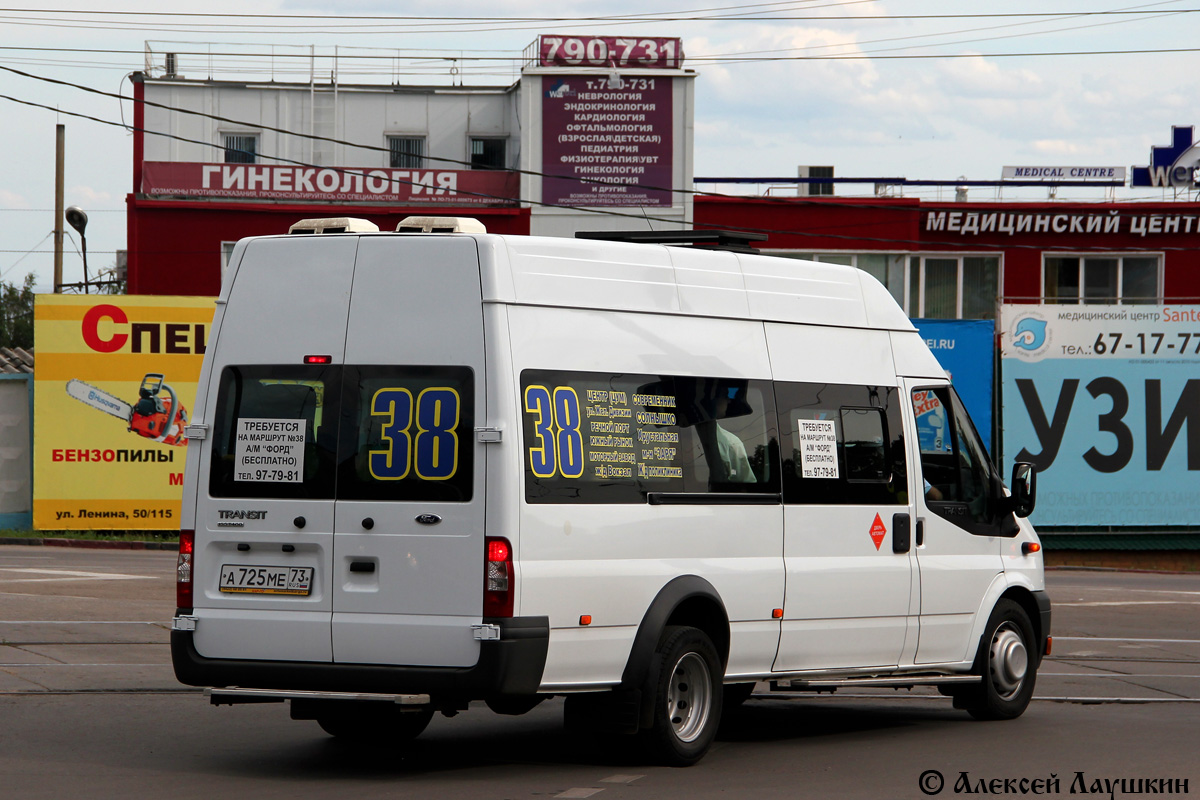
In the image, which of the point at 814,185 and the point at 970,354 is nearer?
the point at 970,354

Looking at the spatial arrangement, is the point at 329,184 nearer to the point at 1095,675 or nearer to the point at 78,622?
the point at 78,622

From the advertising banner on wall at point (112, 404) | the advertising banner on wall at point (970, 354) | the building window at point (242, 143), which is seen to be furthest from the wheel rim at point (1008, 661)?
the building window at point (242, 143)

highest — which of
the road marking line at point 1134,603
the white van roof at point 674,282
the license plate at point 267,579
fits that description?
the white van roof at point 674,282

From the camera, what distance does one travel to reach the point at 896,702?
436 inches

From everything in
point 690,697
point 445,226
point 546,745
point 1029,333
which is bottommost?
point 546,745

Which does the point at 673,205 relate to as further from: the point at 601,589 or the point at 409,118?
the point at 601,589

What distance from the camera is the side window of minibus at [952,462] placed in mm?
9523

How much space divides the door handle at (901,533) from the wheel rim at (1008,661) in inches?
43.2

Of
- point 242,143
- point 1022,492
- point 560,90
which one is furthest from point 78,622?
point 242,143

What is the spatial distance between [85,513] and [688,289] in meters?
20.9

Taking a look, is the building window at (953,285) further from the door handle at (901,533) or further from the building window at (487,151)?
the door handle at (901,533)

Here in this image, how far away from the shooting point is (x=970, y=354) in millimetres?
27438

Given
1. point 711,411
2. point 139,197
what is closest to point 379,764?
point 711,411

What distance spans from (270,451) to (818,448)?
310 centimetres
